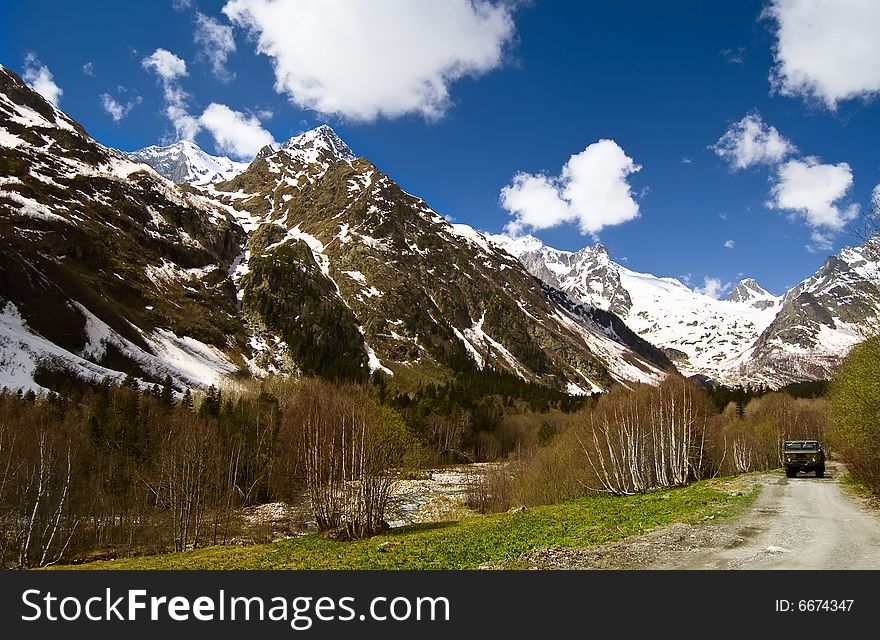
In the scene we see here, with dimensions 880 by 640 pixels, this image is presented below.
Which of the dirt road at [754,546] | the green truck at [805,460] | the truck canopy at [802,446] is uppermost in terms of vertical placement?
the dirt road at [754,546]

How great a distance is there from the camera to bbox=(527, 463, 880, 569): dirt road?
54.5 feet

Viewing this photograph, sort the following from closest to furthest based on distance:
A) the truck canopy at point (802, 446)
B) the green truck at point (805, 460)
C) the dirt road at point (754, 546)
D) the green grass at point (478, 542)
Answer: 1. the dirt road at point (754, 546)
2. the green grass at point (478, 542)
3. the green truck at point (805, 460)
4. the truck canopy at point (802, 446)

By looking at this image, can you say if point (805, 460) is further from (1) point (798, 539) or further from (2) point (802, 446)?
(1) point (798, 539)

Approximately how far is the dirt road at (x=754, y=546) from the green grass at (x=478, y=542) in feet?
5.77

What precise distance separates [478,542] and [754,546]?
13367 mm

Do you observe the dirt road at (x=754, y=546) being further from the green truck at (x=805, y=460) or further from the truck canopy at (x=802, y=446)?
the truck canopy at (x=802, y=446)

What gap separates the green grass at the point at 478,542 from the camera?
23.5 metres

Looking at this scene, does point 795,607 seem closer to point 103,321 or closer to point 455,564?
point 455,564

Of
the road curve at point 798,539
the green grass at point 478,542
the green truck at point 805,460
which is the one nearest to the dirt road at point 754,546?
the road curve at point 798,539

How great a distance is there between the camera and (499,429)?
502 feet

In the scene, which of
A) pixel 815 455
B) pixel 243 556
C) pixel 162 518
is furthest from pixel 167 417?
pixel 815 455

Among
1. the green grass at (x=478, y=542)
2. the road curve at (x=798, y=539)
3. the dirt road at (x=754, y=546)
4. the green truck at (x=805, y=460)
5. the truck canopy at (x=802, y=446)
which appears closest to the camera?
the road curve at (x=798, y=539)

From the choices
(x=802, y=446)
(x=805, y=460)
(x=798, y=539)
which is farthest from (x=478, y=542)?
(x=802, y=446)

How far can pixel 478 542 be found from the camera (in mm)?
27750
